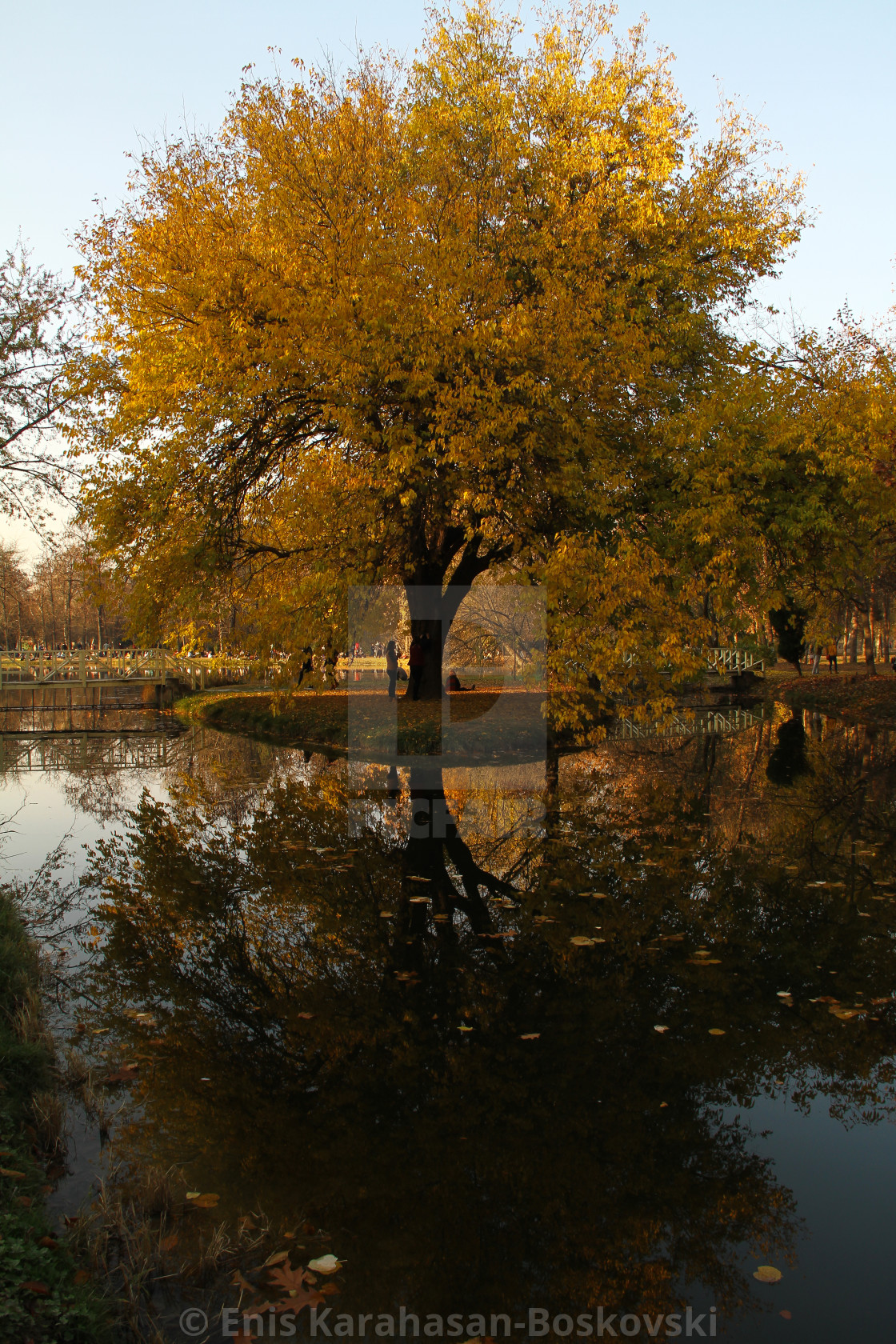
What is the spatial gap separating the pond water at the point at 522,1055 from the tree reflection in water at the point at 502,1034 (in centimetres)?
2

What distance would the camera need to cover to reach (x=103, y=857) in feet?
35.2

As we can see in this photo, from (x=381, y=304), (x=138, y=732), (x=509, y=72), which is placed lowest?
(x=138, y=732)

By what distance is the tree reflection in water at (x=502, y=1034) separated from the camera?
3840 mm

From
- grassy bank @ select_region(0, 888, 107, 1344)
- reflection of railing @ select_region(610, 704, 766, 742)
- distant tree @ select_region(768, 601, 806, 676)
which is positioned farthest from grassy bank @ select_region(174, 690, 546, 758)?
distant tree @ select_region(768, 601, 806, 676)

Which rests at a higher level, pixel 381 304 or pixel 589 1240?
pixel 381 304

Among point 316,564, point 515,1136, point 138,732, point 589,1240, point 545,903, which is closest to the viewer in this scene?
point 589,1240

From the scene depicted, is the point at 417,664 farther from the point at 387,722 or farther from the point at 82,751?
the point at 82,751

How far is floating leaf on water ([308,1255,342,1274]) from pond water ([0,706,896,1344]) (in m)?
0.03

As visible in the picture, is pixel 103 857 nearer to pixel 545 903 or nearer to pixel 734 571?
pixel 545 903

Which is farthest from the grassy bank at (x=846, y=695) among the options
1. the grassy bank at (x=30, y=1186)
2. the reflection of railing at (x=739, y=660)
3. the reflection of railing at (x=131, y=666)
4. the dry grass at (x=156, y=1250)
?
the dry grass at (x=156, y=1250)

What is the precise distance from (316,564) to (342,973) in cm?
964

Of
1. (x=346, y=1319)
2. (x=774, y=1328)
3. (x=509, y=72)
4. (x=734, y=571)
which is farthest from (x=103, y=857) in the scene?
(x=509, y=72)

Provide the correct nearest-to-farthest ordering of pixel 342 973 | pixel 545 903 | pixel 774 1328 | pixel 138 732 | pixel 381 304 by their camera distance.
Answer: pixel 774 1328, pixel 342 973, pixel 545 903, pixel 381 304, pixel 138 732

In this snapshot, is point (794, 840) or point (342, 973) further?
point (794, 840)
